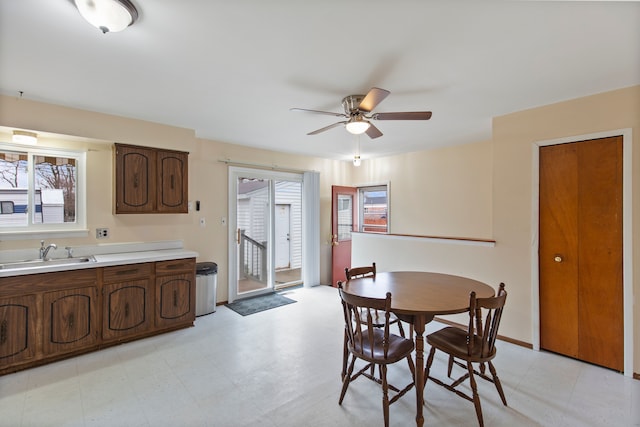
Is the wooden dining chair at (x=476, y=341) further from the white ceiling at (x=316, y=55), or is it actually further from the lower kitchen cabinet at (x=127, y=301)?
the lower kitchen cabinet at (x=127, y=301)

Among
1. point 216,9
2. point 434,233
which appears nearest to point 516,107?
point 434,233

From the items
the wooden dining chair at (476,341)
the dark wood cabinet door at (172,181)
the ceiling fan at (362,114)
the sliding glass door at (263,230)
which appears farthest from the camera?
the sliding glass door at (263,230)

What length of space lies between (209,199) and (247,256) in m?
1.21

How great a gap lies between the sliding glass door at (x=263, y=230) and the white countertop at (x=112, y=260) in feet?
3.79

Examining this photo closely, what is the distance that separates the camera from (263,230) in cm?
505

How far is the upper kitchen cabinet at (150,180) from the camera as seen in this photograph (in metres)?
3.26

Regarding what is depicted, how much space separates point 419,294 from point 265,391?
4.71 ft

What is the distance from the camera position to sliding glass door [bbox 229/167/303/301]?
460 cm

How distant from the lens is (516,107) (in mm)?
2967

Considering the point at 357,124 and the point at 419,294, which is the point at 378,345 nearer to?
the point at 419,294

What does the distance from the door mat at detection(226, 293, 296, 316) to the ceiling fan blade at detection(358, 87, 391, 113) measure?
312cm

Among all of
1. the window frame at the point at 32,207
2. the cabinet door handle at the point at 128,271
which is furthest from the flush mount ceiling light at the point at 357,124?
the window frame at the point at 32,207

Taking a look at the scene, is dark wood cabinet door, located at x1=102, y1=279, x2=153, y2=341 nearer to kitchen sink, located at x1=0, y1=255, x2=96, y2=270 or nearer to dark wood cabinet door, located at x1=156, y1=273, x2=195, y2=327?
dark wood cabinet door, located at x1=156, y1=273, x2=195, y2=327

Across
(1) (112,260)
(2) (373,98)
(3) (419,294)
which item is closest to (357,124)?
(2) (373,98)
